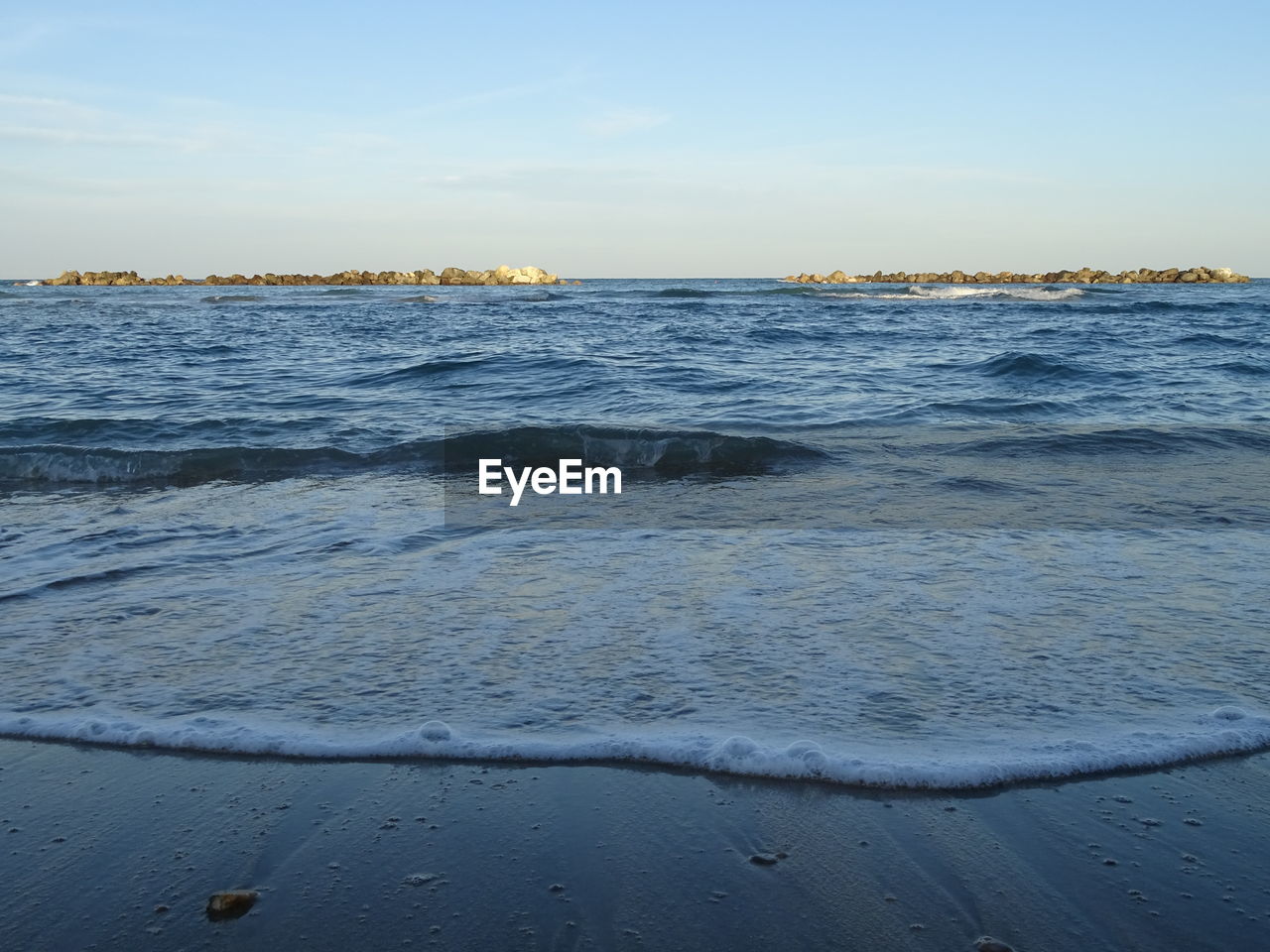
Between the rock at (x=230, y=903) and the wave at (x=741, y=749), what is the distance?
0.73m

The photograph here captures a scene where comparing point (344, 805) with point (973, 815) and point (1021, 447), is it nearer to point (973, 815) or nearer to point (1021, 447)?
point (973, 815)

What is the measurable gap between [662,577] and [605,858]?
245 centimetres

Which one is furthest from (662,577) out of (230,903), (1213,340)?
(1213,340)

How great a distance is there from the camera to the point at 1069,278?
263ft

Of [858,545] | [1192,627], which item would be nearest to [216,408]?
[858,545]

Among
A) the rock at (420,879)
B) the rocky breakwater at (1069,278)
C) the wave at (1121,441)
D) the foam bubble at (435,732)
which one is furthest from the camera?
the rocky breakwater at (1069,278)

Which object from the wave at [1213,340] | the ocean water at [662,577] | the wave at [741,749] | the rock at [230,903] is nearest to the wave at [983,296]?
the wave at [1213,340]

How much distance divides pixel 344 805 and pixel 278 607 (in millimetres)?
1887

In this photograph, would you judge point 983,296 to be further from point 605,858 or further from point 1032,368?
point 605,858

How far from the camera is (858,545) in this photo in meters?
5.36

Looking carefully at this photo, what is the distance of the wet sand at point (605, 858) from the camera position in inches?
82.7

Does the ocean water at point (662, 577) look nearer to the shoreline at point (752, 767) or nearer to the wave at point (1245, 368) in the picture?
the shoreline at point (752, 767)

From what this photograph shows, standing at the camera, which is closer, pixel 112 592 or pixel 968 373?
pixel 112 592

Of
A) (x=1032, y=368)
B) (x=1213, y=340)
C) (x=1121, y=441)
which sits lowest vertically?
(x=1121, y=441)
